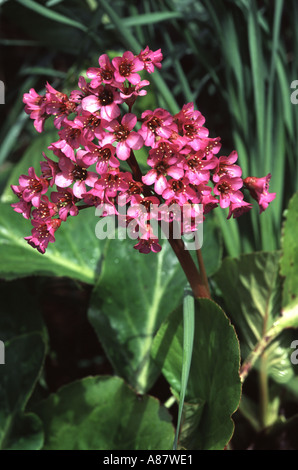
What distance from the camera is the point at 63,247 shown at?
1319 millimetres

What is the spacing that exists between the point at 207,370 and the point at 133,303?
0.29 metres

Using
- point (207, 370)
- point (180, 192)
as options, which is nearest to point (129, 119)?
point (180, 192)

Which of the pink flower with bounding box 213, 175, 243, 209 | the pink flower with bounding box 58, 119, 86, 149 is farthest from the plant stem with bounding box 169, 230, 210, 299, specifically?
the pink flower with bounding box 58, 119, 86, 149

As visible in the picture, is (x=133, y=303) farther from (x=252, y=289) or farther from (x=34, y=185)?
(x=34, y=185)

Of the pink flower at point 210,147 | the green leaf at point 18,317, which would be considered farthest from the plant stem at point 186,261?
the green leaf at point 18,317

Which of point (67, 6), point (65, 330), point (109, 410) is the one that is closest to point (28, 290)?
point (65, 330)

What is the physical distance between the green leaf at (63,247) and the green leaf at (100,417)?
273mm

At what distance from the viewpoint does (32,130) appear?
6.28 feet

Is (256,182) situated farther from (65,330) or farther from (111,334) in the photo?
(65,330)

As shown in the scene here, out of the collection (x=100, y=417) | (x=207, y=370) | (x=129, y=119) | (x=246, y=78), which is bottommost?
(x=100, y=417)

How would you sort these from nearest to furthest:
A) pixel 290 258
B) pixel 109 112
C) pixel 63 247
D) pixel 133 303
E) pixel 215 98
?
pixel 109 112 < pixel 290 258 < pixel 133 303 < pixel 63 247 < pixel 215 98

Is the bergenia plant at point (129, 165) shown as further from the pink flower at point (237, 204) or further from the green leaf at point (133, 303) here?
the green leaf at point (133, 303)

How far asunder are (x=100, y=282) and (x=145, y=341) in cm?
17

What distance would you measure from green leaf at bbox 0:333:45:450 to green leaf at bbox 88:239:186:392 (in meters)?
0.15
